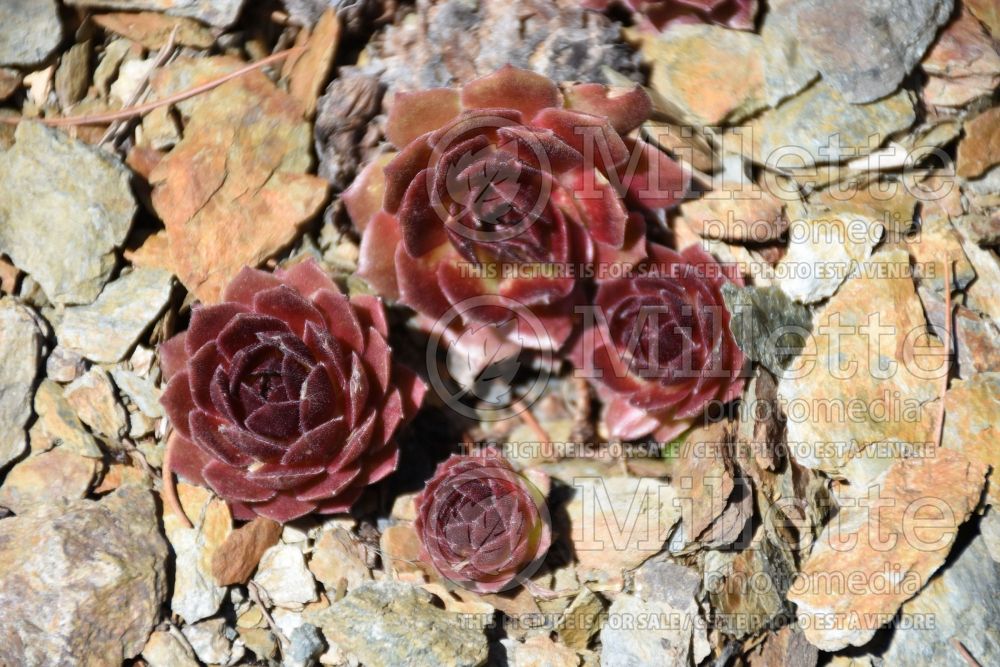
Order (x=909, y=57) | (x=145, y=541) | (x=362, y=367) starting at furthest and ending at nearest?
(x=909, y=57), (x=145, y=541), (x=362, y=367)

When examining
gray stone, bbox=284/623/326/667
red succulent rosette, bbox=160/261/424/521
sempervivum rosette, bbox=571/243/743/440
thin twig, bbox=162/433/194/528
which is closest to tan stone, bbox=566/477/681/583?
sempervivum rosette, bbox=571/243/743/440

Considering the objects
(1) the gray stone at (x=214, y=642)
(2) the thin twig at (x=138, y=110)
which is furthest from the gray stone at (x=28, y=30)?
(1) the gray stone at (x=214, y=642)

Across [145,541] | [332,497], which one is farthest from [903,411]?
[145,541]

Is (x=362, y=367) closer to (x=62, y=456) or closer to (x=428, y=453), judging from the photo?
(x=428, y=453)

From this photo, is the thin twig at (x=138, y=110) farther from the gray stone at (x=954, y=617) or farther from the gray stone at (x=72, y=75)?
the gray stone at (x=954, y=617)

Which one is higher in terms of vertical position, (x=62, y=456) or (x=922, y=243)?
(x=922, y=243)

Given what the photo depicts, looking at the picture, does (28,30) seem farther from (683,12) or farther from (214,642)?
(683,12)

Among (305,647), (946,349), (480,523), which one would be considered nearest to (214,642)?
(305,647)
